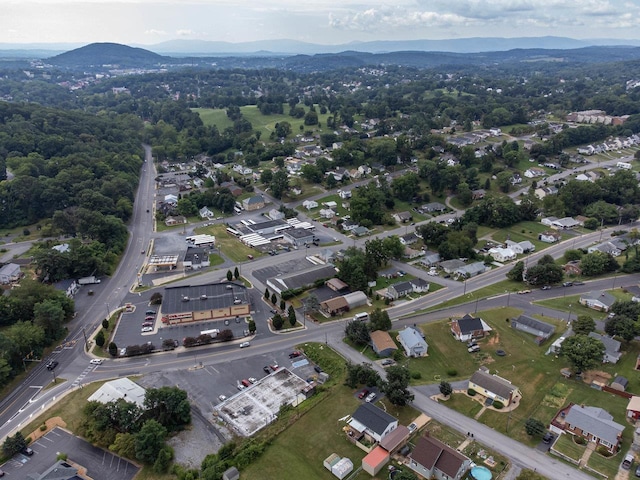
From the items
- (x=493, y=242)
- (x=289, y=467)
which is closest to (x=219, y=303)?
(x=289, y=467)

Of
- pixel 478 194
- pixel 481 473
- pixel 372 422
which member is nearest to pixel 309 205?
pixel 478 194

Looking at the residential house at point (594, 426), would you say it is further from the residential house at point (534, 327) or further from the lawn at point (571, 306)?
the lawn at point (571, 306)

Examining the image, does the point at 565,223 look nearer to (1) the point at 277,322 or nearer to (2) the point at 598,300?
(2) the point at 598,300

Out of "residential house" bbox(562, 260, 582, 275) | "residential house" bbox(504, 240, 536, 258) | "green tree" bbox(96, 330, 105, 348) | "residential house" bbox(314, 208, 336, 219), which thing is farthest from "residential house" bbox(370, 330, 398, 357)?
"residential house" bbox(314, 208, 336, 219)

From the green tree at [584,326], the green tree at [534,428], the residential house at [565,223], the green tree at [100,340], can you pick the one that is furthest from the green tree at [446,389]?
the residential house at [565,223]

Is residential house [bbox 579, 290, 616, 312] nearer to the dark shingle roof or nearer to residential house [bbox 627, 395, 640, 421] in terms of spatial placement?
residential house [bbox 627, 395, 640, 421]

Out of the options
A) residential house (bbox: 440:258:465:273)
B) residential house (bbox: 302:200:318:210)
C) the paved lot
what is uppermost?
residential house (bbox: 302:200:318:210)
